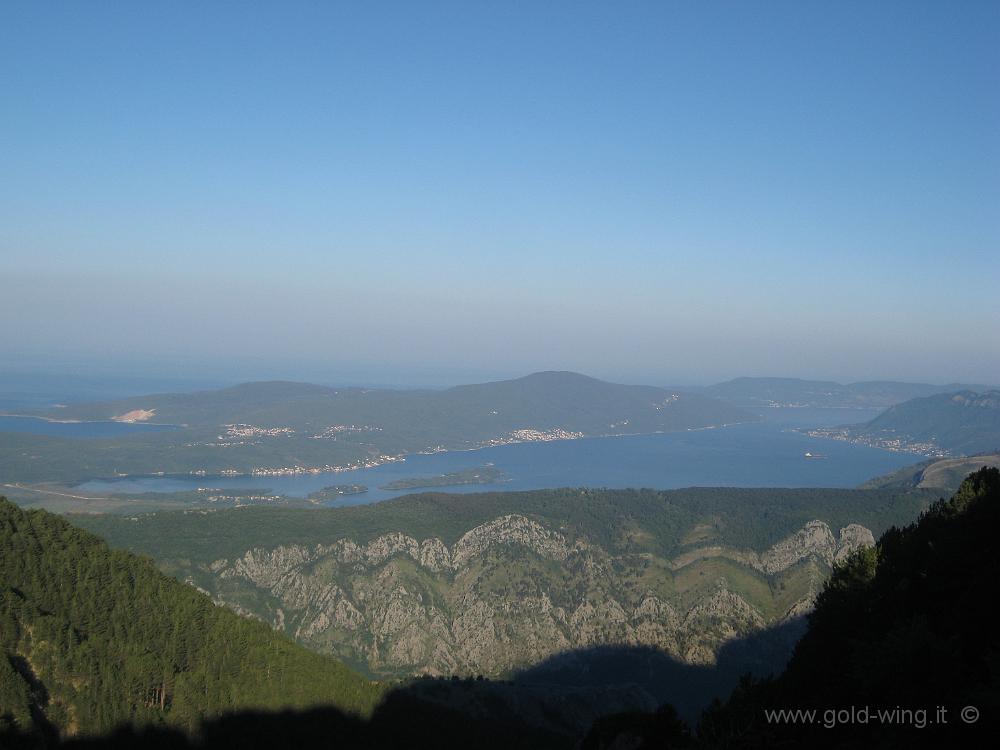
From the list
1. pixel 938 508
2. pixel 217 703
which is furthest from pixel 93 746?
pixel 938 508

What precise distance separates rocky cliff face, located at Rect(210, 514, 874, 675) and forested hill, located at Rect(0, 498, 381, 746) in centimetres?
4484

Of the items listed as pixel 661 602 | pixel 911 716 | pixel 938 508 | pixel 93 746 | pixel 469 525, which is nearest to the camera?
pixel 911 716

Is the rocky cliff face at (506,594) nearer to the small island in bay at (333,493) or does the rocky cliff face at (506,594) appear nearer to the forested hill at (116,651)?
the forested hill at (116,651)

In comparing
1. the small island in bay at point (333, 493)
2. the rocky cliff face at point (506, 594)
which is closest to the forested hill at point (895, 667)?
the rocky cliff face at point (506, 594)

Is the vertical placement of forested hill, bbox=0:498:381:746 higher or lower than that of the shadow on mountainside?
higher

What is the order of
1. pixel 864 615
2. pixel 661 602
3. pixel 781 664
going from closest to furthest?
pixel 864 615 → pixel 781 664 → pixel 661 602

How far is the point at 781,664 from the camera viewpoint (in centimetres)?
9138

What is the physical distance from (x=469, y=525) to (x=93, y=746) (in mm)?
90334

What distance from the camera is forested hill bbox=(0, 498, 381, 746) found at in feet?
123

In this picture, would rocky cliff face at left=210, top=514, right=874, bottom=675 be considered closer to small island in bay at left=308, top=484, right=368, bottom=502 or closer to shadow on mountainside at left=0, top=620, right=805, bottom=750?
shadow on mountainside at left=0, top=620, right=805, bottom=750

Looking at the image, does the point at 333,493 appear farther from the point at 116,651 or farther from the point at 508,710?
the point at 116,651

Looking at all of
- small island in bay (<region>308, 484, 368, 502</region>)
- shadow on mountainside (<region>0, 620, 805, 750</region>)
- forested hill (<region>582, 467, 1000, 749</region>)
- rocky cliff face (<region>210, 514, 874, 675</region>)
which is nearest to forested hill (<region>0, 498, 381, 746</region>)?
shadow on mountainside (<region>0, 620, 805, 750</region>)

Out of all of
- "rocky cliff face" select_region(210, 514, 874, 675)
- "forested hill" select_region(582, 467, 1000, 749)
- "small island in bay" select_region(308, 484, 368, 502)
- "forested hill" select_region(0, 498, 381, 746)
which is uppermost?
"forested hill" select_region(582, 467, 1000, 749)

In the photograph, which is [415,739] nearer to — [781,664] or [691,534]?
[781,664]
